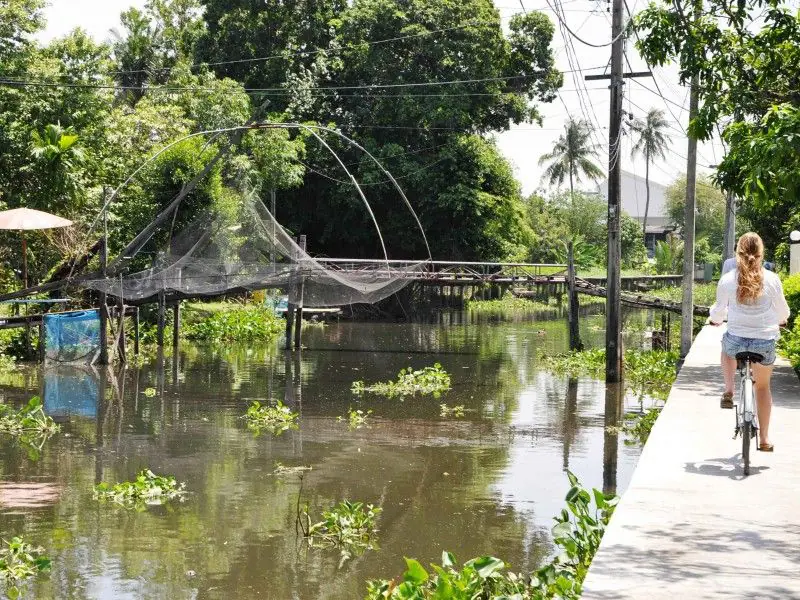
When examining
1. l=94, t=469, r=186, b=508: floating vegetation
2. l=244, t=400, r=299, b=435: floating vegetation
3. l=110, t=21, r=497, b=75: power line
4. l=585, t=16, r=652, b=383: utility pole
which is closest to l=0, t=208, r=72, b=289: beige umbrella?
l=244, t=400, r=299, b=435: floating vegetation

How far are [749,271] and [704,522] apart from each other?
2.35 meters

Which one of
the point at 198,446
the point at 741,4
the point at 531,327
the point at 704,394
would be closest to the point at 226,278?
the point at 198,446

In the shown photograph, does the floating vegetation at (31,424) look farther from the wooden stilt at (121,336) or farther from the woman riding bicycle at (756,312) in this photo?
the woman riding bicycle at (756,312)

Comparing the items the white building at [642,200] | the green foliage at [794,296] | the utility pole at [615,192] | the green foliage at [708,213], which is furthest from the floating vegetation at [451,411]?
the white building at [642,200]

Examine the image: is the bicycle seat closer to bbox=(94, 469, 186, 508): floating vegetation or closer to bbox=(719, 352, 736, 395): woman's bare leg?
bbox=(719, 352, 736, 395): woman's bare leg

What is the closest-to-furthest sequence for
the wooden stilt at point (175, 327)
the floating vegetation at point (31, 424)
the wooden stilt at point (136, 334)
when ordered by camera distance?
the floating vegetation at point (31, 424) → the wooden stilt at point (136, 334) → the wooden stilt at point (175, 327)

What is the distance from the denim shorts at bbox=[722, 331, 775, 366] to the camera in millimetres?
8102

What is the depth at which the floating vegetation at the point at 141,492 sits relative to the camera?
35.3ft

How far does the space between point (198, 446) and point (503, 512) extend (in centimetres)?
501

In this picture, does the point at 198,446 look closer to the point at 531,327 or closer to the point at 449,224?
the point at 531,327

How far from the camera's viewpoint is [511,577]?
7.27 meters

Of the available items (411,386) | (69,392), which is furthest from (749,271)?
(69,392)

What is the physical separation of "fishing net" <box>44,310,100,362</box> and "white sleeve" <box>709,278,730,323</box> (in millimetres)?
17029

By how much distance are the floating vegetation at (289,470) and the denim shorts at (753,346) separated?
18.1 feet
